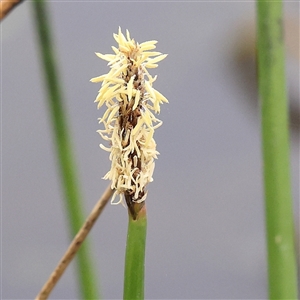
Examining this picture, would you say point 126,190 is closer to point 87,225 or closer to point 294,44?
point 87,225

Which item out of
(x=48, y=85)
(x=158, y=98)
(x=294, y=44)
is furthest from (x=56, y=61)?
(x=294, y=44)

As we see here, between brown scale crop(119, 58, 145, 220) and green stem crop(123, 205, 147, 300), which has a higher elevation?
brown scale crop(119, 58, 145, 220)

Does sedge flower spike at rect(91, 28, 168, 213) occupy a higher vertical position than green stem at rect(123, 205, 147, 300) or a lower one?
higher

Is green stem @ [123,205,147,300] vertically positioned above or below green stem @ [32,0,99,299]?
below
